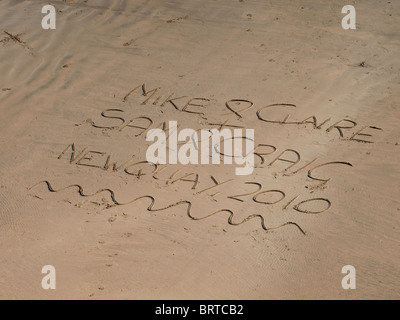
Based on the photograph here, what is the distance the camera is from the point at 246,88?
610 cm

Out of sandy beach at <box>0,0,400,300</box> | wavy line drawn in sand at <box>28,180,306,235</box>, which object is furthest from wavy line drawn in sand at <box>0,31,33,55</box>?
wavy line drawn in sand at <box>28,180,306,235</box>

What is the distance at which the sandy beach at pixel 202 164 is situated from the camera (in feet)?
13.2

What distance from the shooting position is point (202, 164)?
5.11 m

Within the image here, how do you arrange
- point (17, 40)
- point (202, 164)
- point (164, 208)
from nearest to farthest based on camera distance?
point (164, 208) < point (202, 164) < point (17, 40)

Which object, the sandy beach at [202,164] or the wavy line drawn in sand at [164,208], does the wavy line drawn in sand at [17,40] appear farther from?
the wavy line drawn in sand at [164,208]

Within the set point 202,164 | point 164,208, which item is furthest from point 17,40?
point 164,208

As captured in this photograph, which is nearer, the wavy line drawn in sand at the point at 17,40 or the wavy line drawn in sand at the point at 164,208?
the wavy line drawn in sand at the point at 164,208

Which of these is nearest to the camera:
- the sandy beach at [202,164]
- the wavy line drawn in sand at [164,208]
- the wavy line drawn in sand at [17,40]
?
the sandy beach at [202,164]

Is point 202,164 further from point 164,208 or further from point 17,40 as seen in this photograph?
point 17,40

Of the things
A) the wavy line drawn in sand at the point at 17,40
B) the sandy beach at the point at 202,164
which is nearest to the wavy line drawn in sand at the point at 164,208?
the sandy beach at the point at 202,164

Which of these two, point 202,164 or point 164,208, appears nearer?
point 164,208

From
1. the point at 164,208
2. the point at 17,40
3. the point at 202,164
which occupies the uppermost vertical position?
the point at 17,40

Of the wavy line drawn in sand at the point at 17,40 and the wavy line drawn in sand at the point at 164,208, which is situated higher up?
the wavy line drawn in sand at the point at 17,40
